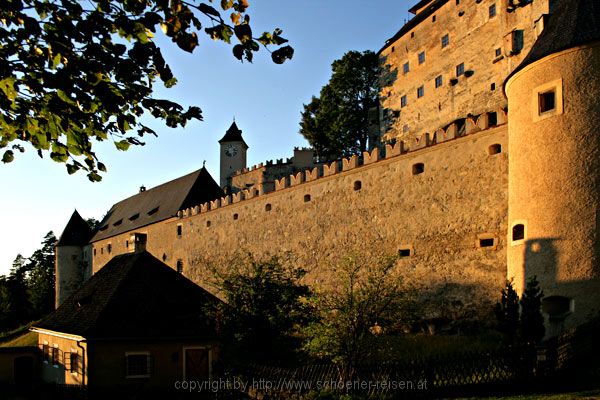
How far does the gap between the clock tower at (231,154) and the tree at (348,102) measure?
10.6m

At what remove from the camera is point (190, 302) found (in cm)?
1966

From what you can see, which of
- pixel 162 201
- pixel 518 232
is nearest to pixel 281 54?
pixel 518 232

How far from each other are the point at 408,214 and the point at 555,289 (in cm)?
811

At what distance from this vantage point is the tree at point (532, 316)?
14023mm

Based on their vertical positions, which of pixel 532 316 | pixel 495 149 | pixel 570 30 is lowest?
pixel 532 316

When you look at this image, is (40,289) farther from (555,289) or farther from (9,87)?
(9,87)

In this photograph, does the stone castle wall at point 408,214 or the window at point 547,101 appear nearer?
the window at point 547,101

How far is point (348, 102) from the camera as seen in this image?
4638 cm

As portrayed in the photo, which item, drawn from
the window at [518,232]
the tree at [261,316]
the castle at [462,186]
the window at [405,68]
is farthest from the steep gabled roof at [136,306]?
the window at [405,68]

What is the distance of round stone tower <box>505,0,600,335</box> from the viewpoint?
1475 centimetres

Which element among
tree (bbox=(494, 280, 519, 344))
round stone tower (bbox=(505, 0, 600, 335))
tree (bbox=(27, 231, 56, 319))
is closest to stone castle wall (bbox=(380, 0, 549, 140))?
round stone tower (bbox=(505, 0, 600, 335))

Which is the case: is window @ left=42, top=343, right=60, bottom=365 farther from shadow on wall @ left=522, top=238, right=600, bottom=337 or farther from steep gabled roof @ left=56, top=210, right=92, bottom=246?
steep gabled roof @ left=56, top=210, right=92, bottom=246

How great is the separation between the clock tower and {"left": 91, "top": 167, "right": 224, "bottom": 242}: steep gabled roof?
284 inches

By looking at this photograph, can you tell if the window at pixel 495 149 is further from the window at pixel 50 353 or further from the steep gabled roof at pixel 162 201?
the steep gabled roof at pixel 162 201
